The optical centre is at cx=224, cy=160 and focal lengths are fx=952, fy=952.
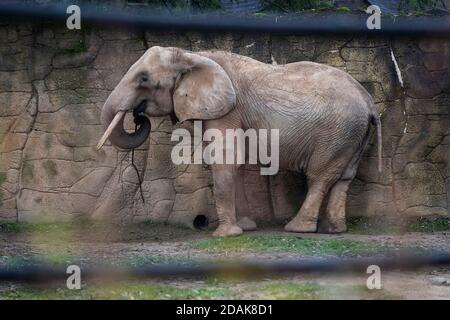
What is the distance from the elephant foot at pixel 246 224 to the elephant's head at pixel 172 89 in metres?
1.01

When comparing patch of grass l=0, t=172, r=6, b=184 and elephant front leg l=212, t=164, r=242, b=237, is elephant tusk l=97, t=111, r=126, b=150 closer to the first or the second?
elephant front leg l=212, t=164, r=242, b=237

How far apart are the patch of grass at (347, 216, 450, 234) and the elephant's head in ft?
5.51

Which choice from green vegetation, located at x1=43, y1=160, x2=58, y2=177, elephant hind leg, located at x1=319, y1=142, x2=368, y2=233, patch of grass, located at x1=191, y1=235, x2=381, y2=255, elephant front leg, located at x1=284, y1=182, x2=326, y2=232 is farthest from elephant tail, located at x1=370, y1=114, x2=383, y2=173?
green vegetation, located at x1=43, y1=160, x2=58, y2=177

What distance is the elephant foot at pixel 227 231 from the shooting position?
797cm

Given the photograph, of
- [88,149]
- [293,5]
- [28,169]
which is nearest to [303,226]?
[88,149]

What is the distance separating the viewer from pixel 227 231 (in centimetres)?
799

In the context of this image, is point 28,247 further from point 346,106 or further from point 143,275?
point 346,106

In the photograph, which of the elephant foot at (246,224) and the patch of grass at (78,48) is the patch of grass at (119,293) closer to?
the elephant foot at (246,224)

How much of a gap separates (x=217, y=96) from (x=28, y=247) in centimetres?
198

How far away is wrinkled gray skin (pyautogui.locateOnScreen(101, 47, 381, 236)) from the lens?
26.0ft

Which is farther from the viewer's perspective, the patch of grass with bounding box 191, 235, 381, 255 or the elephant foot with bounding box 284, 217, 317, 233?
the elephant foot with bounding box 284, 217, 317, 233

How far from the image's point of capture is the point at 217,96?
26.0 feet

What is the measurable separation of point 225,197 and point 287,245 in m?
0.75

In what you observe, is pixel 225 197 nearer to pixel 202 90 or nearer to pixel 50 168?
pixel 202 90
